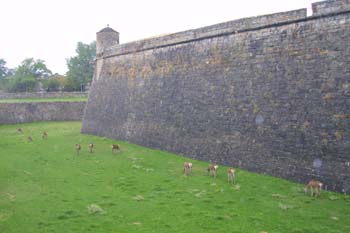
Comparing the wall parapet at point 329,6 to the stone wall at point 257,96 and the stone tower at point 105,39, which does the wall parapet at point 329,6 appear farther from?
the stone tower at point 105,39

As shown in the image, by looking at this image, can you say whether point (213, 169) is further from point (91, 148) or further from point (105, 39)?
point (105, 39)

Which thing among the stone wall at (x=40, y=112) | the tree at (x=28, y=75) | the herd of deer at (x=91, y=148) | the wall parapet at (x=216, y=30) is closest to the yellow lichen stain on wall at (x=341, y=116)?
the wall parapet at (x=216, y=30)

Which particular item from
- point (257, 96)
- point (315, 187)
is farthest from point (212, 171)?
point (315, 187)

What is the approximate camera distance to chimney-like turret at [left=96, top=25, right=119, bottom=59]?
25.6 metres

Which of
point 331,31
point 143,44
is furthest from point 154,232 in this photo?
point 143,44

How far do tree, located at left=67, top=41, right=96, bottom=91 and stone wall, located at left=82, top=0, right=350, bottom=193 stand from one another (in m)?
36.7

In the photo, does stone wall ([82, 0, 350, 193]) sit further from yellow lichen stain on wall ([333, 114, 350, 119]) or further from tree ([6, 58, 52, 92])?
tree ([6, 58, 52, 92])

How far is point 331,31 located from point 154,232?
8.41 meters

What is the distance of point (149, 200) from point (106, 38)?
1788 cm

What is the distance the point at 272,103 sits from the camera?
12836mm

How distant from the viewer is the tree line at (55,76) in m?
53.8

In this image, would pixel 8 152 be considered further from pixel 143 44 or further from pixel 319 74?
pixel 319 74

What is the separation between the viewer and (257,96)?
44.2 ft

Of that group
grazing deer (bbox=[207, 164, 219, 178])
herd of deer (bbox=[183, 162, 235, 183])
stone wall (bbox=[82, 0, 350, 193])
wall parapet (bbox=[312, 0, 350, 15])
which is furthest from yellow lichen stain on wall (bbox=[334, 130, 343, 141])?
grazing deer (bbox=[207, 164, 219, 178])
